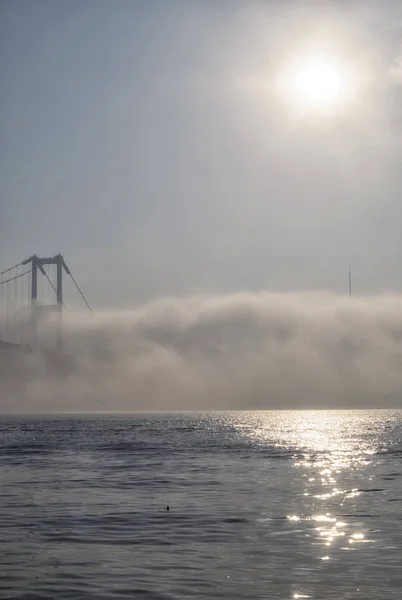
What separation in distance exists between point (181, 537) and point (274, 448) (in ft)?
137

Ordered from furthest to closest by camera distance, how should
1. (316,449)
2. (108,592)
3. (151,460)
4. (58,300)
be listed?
(58,300) → (316,449) → (151,460) → (108,592)

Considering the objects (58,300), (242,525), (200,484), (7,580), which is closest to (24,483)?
(200,484)

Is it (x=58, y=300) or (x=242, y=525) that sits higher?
(x=58, y=300)

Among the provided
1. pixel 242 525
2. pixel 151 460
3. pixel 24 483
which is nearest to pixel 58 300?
pixel 151 460

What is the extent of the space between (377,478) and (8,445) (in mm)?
35747

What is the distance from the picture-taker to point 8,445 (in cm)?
6225

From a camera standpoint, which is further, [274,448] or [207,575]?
[274,448]

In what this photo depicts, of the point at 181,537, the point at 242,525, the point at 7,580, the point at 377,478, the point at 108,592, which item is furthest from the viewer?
the point at 377,478

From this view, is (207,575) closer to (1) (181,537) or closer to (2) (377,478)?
(1) (181,537)

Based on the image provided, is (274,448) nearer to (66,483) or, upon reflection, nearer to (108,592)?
(66,483)

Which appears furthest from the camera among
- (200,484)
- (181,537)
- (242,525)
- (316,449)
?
(316,449)

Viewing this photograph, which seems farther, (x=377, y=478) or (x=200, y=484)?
(x=377, y=478)

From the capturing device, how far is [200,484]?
32.2 metres

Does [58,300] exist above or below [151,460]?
above
